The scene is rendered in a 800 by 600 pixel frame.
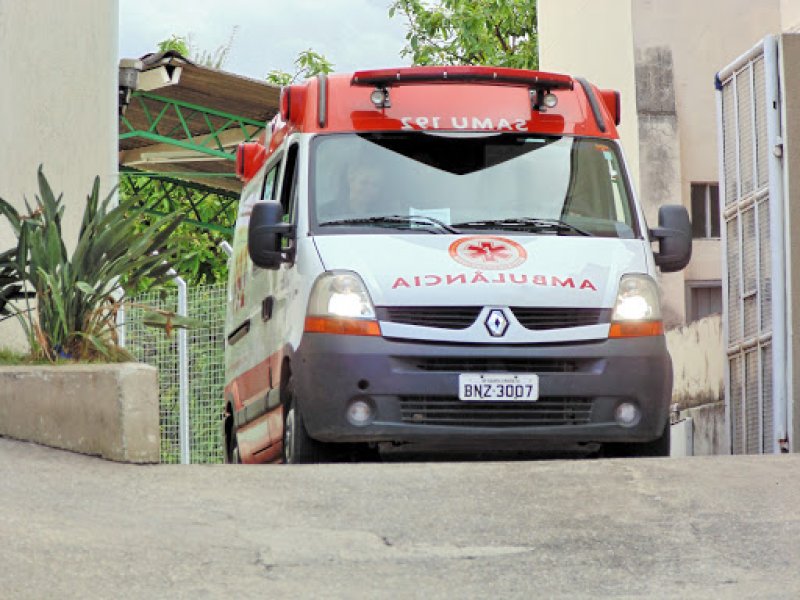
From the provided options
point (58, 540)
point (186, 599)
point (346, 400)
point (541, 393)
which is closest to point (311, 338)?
point (346, 400)

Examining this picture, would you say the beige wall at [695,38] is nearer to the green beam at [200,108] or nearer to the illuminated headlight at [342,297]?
the green beam at [200,108]

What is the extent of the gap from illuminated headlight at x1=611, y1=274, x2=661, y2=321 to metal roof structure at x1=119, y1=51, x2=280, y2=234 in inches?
418

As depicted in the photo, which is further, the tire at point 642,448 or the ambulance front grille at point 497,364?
the tire at point 642,448

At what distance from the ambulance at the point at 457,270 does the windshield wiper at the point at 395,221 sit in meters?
0.01

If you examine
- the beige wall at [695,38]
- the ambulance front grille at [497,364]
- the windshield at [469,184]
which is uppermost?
the beige wall at [695,38]

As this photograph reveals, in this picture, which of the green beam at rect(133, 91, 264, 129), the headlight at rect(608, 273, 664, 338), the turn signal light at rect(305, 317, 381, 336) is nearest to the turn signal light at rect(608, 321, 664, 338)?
the headlight at rect(608, 273, 664, 338)

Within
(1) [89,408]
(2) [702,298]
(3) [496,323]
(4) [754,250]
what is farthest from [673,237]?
(2) [702,298]

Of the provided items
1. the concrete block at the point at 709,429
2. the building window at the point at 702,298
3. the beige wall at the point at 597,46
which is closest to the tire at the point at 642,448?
the concrete block at the point at 709,429

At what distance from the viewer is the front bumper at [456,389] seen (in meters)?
9.78

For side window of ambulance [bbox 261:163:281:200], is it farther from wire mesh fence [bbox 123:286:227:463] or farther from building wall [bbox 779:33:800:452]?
wire mesh fence [bbox 123:286:227:463]

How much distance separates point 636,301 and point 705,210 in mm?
16494

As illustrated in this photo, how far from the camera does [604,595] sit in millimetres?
6535

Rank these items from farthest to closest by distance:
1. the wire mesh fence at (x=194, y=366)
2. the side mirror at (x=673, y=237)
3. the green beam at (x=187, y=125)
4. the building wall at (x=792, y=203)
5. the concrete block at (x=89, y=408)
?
the green beam at (x=187, y=125) → the wire mesh fence at (x=194, y=366) → the building wall at (x=792, y=203) → the side mirror at (x=673, y=237) → the concrete block at (x=89, y=408)

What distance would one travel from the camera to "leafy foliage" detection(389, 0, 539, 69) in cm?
4147
